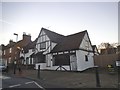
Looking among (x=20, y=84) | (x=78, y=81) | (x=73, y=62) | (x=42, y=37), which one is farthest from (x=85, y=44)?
(x=20, y=84)

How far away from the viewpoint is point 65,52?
25.2 meters

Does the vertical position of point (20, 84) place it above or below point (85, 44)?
below

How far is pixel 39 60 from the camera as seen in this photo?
2991 cm

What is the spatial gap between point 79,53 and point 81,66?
2.21 meters

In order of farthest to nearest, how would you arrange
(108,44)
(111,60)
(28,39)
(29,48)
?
(108,44)
(28,39)
(29,48)
(111,60)

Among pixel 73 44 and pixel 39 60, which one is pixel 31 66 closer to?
pixel 39 60

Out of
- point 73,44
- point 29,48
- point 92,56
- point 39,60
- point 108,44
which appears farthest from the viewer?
point 108,44

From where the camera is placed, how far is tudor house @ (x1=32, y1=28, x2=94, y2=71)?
24.0 meters

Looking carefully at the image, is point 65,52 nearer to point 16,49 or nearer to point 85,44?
point 85,44

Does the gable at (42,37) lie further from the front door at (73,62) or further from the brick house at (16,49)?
the brick house at (16,49)

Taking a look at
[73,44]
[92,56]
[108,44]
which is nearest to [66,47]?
[73,44]

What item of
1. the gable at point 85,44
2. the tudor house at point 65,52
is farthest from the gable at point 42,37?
the gable at point 85,44

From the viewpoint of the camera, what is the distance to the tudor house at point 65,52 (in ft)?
78.8

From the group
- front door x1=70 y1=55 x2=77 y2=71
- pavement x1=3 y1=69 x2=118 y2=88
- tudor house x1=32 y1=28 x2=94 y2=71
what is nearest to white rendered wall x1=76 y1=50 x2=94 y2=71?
tudor house x1=32 y1=28 x2=94 y2=71
